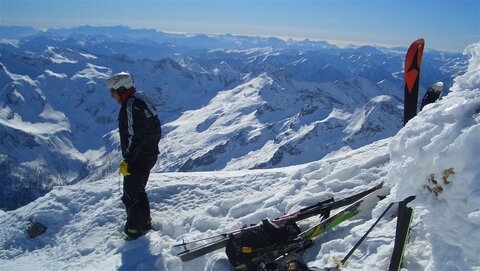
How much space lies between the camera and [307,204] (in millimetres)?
8031

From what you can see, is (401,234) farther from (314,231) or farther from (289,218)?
(289,218)

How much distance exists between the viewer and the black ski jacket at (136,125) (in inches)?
310

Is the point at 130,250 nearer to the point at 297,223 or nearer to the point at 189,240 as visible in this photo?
the point at 189,240

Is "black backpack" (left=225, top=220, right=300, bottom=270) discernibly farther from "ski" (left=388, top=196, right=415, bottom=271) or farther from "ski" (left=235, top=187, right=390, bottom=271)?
"ski" (left=388, top=196, right=415, bottom=271)

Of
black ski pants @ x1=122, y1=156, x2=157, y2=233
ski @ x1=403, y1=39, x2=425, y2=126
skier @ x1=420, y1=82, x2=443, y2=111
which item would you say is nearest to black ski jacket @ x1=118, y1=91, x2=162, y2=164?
black ski pants @ x1=122, y1=156, x2=157, y2=233

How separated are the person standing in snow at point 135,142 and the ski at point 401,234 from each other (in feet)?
16.6

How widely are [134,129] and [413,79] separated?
5.16 meters

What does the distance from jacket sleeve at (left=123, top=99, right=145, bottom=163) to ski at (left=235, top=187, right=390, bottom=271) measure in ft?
10.4

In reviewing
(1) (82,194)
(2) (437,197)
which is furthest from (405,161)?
(1) (82,194)

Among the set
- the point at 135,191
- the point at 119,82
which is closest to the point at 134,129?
the point at 119,82

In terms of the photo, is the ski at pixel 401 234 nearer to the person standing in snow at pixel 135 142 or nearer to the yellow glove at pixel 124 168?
the person standing in snow at pixel 135 142

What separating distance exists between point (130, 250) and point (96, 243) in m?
1.21

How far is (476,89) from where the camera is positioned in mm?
3811

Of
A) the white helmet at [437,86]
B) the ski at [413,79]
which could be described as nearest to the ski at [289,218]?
the white helmet at [437,86]
